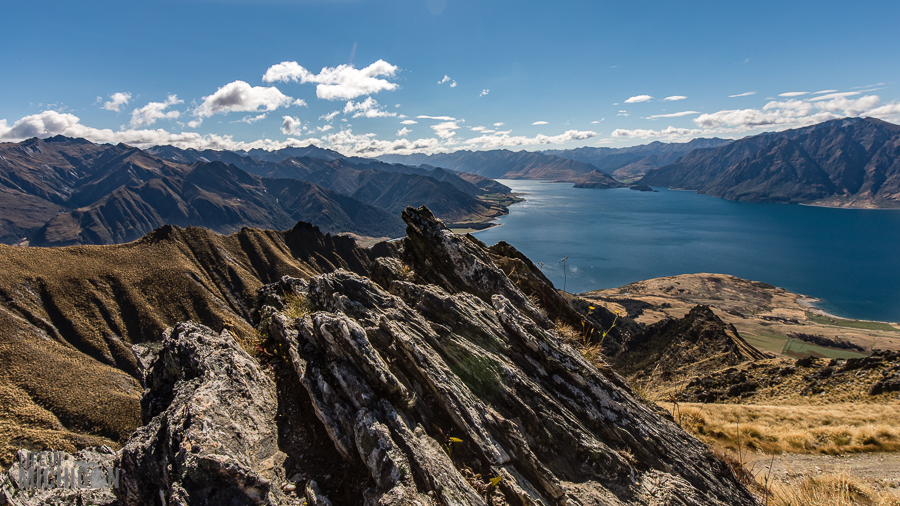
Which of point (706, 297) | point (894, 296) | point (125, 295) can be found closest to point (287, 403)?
point (125, 295)

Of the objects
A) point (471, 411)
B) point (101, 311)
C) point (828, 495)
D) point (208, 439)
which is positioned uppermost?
point (208, 439)

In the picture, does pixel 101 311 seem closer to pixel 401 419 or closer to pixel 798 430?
pixel 401 419

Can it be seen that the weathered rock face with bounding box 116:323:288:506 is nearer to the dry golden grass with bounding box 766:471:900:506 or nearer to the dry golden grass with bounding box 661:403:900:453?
the dry golden grass with bounding box 766:471:900:506

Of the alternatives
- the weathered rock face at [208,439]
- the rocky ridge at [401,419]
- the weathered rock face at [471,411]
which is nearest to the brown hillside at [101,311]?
the weathered rock face at [208,439]

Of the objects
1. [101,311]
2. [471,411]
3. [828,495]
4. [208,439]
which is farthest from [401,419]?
[101,311]

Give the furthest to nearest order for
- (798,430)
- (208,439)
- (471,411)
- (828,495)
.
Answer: (798,430)
(828,495)
(471,411)
(208,439)

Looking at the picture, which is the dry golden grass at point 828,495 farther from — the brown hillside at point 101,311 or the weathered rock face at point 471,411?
the brown hillside at point 101,311
